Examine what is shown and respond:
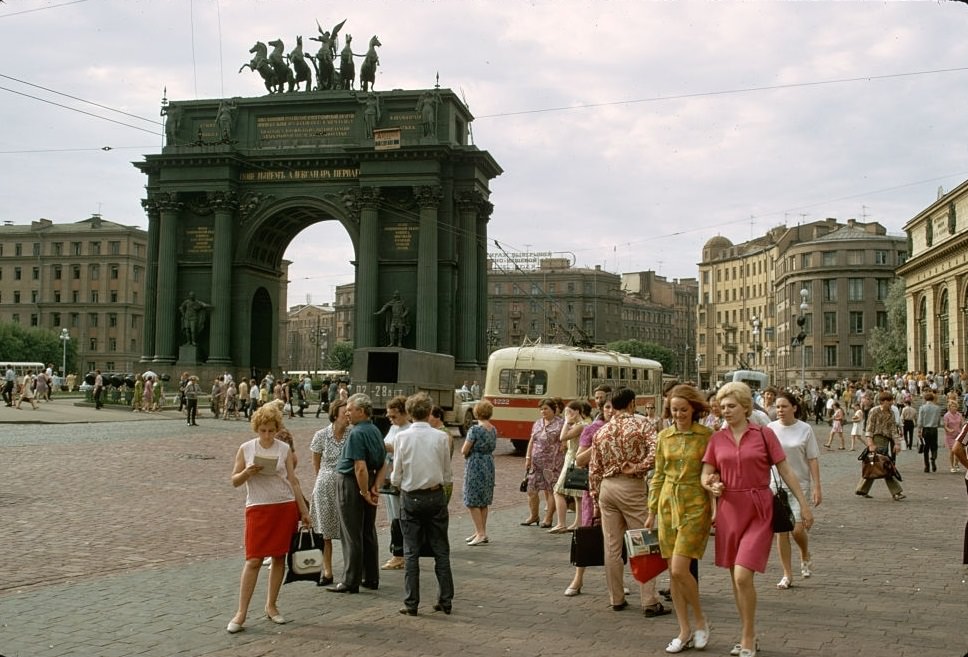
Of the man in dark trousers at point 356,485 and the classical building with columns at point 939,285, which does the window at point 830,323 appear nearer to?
the classical building with columns at point 939,285

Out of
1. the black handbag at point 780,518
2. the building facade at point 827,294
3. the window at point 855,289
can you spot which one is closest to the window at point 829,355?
the building facade at point 827,294

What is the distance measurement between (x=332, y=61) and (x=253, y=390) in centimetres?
2067

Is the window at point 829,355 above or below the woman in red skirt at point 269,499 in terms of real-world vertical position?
above

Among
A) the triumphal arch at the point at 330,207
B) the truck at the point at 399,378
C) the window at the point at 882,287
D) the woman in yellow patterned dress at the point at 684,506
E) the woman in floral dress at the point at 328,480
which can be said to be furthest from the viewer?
the window at the point at 882,287

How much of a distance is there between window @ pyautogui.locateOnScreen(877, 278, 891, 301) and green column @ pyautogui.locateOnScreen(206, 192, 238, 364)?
7456 centimetres

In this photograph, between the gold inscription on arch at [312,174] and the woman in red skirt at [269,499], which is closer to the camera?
the woman in red skirt at [269,499]

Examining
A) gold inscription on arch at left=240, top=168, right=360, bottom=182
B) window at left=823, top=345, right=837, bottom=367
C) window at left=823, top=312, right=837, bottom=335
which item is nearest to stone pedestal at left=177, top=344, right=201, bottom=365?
gold inscription on arch at left=240, top=168, right=360, bottom=182

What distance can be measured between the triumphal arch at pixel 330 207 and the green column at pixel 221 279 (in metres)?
0.07

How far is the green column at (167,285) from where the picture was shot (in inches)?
2106

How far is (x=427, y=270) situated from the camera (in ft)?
166

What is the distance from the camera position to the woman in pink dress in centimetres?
691

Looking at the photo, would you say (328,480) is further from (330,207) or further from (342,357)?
(342,357)

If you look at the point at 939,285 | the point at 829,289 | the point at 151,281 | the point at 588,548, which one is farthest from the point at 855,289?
the point at 588,548

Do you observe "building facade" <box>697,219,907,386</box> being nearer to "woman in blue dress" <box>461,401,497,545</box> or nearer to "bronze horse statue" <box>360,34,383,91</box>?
"bronze horse statue" <box>360,34,383,91</box>
